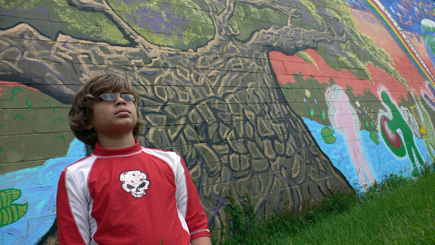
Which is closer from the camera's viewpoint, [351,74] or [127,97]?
[127,97]

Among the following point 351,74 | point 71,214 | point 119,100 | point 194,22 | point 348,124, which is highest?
point 194,22

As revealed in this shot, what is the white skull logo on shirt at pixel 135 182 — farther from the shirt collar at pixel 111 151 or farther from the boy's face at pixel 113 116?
the boy's face at pixel 113 116

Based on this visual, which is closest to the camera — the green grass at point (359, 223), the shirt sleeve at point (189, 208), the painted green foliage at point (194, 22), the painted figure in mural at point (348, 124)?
the shirt sleeve at point (189, 208)

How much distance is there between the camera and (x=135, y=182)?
5.64 feet

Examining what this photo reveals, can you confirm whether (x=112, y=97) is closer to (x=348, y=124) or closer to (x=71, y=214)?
(x=71, y=214)

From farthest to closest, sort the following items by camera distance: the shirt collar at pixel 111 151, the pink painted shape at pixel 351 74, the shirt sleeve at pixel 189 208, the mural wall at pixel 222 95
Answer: the pink painted shape at pixel 351 74 → the mural wall at pixel 222 95 → the shirt sleeve at pixel 189 208 → the shirt collar at pixel 111 151

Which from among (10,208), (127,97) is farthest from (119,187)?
(10,208)

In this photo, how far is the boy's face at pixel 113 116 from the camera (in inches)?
71.2

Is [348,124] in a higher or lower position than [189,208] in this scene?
higher

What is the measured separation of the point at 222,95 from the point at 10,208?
2341 mm

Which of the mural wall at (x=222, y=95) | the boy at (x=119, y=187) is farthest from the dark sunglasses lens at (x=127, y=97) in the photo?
the mural wall at (x=222, y=95)

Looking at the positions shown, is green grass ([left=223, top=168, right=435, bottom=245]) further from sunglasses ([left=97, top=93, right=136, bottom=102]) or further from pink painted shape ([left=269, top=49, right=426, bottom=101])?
sunglasses ([left=97, top=93, right=136, bottom=102])

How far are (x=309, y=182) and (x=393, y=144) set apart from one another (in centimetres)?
232

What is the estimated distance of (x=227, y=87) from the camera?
4.32 meters
